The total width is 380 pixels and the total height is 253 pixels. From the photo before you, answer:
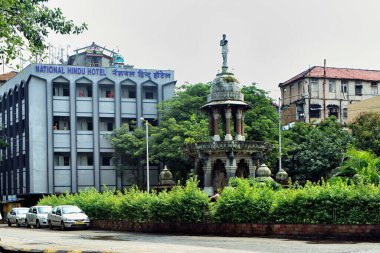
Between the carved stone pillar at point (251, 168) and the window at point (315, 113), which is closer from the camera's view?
the carved stone pillar at point (251, 168)

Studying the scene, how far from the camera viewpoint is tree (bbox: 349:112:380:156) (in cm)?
5459

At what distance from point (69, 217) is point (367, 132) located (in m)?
30.0

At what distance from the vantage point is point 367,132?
55.6 meters

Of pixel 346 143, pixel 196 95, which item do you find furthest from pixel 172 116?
pixel 346 143

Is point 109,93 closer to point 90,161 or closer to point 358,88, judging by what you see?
point 90,161

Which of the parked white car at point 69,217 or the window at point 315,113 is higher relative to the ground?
the window at point 315,113

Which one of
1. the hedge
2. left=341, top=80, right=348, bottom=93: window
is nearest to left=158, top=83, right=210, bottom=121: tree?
left=341, top=80, right=348, bottom=93: window

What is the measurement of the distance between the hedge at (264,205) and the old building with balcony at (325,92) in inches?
1914

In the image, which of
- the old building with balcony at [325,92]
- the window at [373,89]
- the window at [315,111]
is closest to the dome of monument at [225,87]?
the old building with balcony at [325,92]

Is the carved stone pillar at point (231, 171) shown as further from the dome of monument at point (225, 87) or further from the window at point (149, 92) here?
the window at point (149, 92)

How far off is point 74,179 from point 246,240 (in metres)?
42.0

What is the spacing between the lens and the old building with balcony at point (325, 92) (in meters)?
77.1

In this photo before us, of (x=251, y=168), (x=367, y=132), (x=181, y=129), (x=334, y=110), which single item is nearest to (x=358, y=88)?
(x=334, y=110)

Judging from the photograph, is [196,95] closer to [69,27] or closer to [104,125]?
[104,125]
